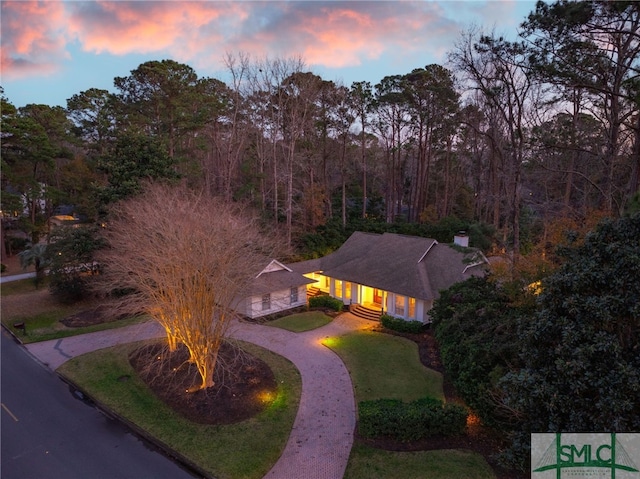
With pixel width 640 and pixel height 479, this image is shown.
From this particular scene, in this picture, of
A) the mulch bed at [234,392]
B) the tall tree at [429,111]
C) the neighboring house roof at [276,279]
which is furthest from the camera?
the tall tree at [429,111]

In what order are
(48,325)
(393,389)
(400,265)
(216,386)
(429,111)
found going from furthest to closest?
1. (429,111)
2. (400,265)
3. (48,325)
4. (393,389)
5. (216,386)

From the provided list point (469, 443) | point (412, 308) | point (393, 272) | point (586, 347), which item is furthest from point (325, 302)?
point (586, 347)

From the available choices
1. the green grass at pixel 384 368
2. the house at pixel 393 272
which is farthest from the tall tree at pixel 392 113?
the green grass at pixel 384 368

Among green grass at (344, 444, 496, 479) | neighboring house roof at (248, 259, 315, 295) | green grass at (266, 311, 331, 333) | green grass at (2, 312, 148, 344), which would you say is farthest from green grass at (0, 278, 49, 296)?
green grass at (344, 444, 496, 479)

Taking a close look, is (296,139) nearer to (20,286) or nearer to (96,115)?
(96,115)

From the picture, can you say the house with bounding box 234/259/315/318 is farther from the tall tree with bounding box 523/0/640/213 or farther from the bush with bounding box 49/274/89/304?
the tall tree with bounding box 523/0/640/213

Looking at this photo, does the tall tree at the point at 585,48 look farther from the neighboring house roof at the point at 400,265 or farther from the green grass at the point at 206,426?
the green grass at the point at 206,426
